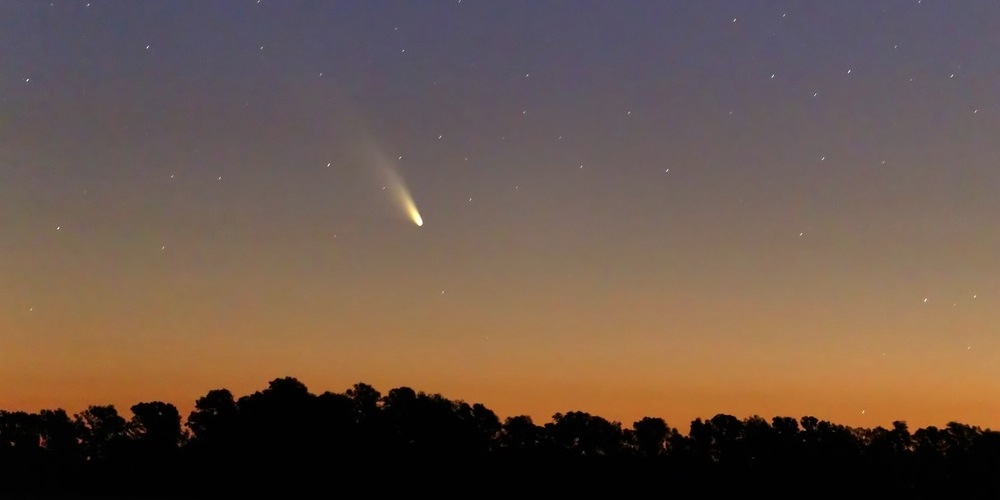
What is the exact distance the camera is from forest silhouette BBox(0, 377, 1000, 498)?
318 feet

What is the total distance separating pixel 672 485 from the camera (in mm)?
99500

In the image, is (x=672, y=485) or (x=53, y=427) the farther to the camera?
(x=53, y=427)

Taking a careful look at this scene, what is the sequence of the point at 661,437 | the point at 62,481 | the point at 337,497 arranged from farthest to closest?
the point at 661,437 → the point at 62,481 → the point at 337,497

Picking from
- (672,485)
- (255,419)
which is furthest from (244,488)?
(672,485)

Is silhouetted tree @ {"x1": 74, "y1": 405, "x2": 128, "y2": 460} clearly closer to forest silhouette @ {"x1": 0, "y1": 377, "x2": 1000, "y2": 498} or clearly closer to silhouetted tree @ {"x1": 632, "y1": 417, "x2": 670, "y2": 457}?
forest silhouette @ {"x1": 0, "y1": 377, "x2": 1000, "y2": 498}

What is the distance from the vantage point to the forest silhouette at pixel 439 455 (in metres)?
96.9

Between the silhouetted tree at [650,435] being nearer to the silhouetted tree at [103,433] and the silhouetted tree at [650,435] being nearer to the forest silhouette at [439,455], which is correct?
the forest silhouette at [439,455]

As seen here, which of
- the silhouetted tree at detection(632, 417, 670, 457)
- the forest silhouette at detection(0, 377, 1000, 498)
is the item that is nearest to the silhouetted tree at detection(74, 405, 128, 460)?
the forest silhouette at detection(0, 377, 1000, 498)

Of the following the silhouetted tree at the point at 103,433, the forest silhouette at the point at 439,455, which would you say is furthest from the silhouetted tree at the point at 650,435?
the silhouetted tree at the point at 103,433

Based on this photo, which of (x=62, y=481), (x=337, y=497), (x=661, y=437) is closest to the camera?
(x=337, y=497)

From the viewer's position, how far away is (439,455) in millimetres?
99375

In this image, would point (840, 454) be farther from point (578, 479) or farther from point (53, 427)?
point (53, 427)

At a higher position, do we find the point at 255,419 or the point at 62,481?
the point at 255,419

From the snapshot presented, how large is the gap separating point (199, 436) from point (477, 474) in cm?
2639
